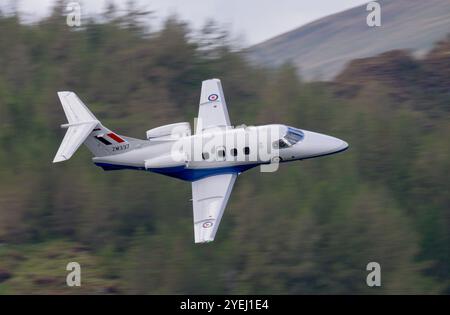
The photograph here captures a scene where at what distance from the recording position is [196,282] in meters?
43.4

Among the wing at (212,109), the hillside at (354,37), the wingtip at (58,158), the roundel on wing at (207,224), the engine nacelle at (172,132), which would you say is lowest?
the roundel on wing at (207,224)

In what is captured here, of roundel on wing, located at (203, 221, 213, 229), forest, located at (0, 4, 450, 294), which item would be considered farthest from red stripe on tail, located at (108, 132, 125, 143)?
forest, located at (0, 4, 450, 294)

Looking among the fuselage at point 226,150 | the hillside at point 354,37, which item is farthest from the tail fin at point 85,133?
the hillside at point 354,37

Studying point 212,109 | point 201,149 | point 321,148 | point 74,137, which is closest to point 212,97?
point 212,109

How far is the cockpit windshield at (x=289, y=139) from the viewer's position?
1350 inches

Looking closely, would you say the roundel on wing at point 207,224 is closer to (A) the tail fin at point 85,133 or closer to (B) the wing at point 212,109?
(B) the wing at point 212,109

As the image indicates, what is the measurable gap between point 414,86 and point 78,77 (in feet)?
72.3

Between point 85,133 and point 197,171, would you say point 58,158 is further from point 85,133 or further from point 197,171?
point 197,171

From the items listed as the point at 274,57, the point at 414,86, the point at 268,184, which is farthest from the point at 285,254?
the point at 274,57

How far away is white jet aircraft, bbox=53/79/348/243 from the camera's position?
33875mm

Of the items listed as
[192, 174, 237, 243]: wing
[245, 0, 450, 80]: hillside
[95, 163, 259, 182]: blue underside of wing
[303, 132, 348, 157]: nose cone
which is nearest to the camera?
[192, 174, 237, 243]: wing

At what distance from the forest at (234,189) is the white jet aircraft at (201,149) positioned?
9508mm

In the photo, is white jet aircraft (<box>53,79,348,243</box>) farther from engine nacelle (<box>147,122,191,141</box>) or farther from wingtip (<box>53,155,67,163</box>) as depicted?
wingtip (<box>53,155,67,163</box>)

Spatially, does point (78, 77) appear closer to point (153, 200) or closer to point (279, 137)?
point (153, 200)
